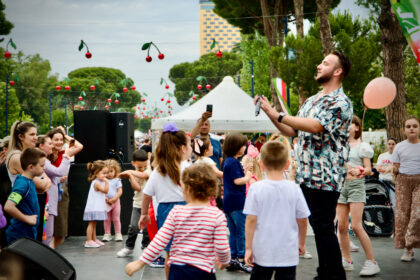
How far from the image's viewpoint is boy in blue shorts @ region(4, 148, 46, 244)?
14.6 ft

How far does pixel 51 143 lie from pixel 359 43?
1157 centimetres

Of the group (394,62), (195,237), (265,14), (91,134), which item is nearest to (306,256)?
(195,237)

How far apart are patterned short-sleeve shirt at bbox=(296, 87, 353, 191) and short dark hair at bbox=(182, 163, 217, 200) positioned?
3.33 feet

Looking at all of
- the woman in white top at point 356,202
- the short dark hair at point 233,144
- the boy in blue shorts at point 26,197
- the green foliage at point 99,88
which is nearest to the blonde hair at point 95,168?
the short dark hair at point 233,144

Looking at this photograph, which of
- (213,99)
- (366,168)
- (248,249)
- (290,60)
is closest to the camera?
(248,249)

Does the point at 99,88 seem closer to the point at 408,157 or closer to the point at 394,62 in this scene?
the point at 394,62

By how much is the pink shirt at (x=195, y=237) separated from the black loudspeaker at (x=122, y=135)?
577 centimetres

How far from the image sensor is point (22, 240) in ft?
11.3

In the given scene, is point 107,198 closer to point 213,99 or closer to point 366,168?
point 366,168

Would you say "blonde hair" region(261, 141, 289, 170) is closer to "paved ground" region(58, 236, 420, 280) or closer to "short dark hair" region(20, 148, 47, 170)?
"paved ground" region(58, 236, 420, 280)

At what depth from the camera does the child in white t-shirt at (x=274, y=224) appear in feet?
11.0

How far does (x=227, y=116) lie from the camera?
1287 centimetres

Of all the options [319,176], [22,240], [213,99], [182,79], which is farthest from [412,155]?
[182,79]

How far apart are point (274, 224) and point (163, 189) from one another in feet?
4.13
